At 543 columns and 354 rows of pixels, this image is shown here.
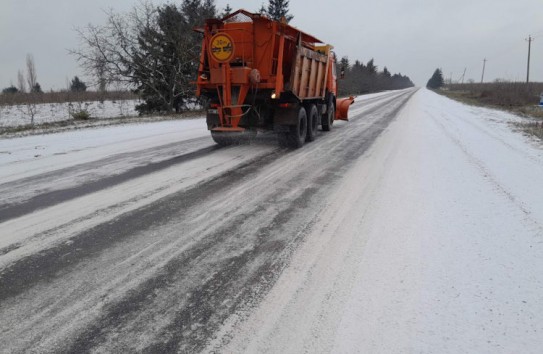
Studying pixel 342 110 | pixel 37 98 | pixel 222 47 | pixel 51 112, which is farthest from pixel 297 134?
pixel 37 98

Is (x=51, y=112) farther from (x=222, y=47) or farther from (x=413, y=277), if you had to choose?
(x=413, y=277)

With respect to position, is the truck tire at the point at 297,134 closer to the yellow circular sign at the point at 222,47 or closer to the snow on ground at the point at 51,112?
the yellow circular sign at the point at 222,47

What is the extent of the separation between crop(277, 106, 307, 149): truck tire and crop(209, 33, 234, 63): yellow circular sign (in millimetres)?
2145

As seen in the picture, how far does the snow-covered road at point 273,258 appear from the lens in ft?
7.66

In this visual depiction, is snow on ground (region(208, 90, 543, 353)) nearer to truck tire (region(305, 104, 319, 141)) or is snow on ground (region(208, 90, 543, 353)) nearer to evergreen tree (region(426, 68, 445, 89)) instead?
truck tire (region(305, 104, 319, 141))

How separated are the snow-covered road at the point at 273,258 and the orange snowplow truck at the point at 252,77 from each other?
2.15 meters

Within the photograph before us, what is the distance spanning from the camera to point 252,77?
8031 mm

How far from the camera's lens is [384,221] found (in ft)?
13.5

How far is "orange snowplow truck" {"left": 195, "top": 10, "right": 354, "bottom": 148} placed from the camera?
26.7ft

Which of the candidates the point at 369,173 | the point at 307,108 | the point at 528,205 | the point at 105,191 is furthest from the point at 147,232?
the point at 307,108

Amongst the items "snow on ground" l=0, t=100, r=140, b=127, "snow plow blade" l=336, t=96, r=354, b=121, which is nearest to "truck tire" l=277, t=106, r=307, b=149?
"snow plow blade" l=336, t=96, r=354, b=121

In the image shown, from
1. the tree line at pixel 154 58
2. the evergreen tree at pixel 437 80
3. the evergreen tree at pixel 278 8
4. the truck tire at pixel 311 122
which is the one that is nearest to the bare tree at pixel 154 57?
the tree line at pixel 154 58

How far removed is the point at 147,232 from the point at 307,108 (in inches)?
276

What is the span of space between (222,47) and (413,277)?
6860mm
